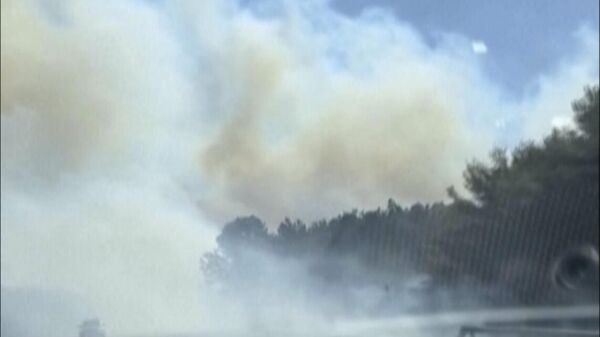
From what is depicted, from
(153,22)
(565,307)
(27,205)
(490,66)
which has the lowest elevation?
(565,307)

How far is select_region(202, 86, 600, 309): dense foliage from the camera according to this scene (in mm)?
4406

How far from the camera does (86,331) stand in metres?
4.68

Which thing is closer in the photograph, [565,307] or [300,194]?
[565,307]

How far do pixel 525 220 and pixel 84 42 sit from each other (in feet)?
6.37

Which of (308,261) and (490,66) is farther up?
(490,66)

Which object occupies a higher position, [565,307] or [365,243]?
[365,243]

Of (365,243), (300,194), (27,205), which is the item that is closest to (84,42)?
(27,205)

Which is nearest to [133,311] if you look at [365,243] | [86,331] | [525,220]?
[86,331]

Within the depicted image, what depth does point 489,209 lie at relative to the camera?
14.9 ft

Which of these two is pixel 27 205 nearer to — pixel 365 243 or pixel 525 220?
pixel 365 243

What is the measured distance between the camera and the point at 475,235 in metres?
4.50

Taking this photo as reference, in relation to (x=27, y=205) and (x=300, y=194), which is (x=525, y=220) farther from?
(x=27, y=205)

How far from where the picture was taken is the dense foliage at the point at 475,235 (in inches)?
173

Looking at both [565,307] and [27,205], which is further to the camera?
[27,205]
